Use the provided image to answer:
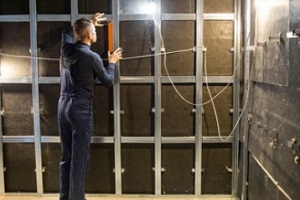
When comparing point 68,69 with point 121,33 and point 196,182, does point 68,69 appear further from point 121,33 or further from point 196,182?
point 196,182

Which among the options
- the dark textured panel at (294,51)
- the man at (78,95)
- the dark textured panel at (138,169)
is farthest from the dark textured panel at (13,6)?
the dark textured panel at (294,51)

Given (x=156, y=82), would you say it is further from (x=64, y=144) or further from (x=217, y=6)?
(x=64, y=144)

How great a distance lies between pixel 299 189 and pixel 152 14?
2.11 metres

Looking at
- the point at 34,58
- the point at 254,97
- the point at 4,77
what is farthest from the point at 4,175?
the point at 254,97

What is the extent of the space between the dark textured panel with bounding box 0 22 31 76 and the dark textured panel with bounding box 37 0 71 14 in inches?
8.4

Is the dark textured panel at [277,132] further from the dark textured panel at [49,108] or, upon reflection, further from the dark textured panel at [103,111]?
the dark textured panel at [49,108]

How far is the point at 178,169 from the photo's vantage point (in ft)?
11.8

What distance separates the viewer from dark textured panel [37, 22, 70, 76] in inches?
137

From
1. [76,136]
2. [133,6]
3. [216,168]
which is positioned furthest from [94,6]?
[216,168]

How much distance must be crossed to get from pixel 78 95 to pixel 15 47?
984 millimetres

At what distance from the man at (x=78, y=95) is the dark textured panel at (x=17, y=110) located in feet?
2.04

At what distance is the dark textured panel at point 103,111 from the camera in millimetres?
3533

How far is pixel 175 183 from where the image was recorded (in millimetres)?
3613

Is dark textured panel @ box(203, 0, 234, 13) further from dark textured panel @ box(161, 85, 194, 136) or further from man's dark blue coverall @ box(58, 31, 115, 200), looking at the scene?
man's dark blue coverall @ box(58, 31, 115, 200)
